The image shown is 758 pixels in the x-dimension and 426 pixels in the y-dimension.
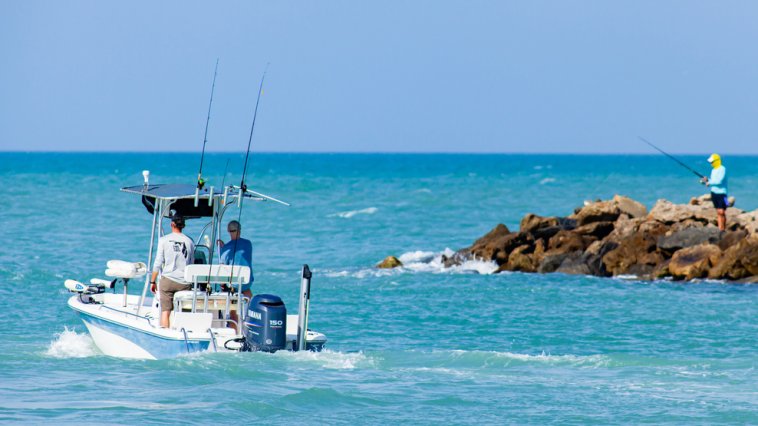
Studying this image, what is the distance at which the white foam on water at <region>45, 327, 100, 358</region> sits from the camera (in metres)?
15.3

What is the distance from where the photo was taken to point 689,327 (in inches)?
746

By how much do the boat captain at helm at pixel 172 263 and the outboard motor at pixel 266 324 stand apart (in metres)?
1.07

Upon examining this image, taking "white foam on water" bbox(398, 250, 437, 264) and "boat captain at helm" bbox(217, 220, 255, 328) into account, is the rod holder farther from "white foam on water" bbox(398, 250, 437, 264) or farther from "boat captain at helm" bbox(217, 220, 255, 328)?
"white foam on water" bbox(398, 250, 437, 264)

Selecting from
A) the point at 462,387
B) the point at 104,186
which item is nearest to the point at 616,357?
the point at 462,387

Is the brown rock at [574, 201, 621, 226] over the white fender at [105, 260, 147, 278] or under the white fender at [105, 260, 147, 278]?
over

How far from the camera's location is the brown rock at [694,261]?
2433cm

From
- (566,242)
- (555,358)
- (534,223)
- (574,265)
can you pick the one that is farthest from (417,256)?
(555,358)

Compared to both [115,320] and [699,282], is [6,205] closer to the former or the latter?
[699,282]

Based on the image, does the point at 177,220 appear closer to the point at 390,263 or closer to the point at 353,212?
the point at 390,263

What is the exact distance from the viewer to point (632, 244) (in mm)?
26188

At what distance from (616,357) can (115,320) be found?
22.0ft

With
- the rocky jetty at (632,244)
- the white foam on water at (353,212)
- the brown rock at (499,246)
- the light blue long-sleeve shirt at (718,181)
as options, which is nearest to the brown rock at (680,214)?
the rocky jetty at (632,244)

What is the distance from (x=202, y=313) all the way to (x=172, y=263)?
706mm

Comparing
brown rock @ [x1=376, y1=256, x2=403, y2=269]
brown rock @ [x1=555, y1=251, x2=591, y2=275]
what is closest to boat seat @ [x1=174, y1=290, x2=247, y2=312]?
brown rock @ [x1=555, y1=251, x2=591, y2=275]
